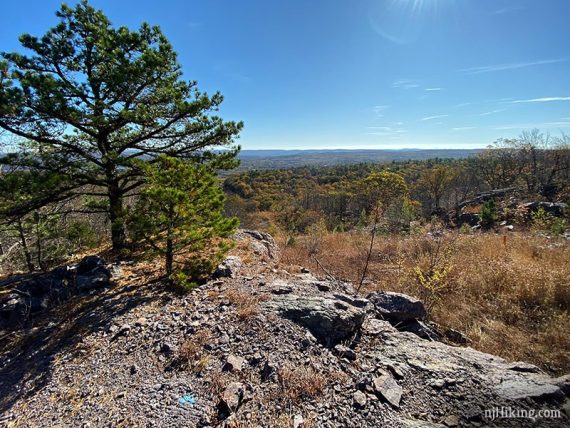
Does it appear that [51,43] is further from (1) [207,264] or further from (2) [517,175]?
(2) [517,175]

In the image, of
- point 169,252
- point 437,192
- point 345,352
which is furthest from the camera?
point 437,192

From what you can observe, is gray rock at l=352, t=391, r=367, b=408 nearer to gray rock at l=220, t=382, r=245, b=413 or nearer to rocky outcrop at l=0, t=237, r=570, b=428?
rocky outcrop at l=0, t=237, r=570, b=428

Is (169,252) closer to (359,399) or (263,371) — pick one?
(263,371)

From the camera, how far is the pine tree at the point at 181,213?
3.90 m

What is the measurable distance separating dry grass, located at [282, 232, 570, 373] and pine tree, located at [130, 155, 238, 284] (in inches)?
109

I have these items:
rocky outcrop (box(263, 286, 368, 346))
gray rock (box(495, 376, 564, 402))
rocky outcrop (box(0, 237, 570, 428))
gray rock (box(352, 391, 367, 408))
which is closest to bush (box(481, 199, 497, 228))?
rocky outcrop (box(0, 237, 570, 428))

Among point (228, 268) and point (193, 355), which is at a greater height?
point (228, 268)

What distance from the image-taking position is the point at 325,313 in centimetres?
325

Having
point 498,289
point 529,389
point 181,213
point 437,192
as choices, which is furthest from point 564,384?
point 437,192

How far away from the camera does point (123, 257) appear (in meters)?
5.61

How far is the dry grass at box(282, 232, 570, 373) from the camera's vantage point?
3.29m

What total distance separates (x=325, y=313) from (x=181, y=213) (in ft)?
8.07

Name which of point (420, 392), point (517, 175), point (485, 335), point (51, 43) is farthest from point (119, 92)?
point (517, 175)

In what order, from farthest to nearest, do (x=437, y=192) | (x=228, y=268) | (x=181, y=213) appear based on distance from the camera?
1. (x=437, y=192)
2. (x=228, y=268)
3. (x=181, y=213)
